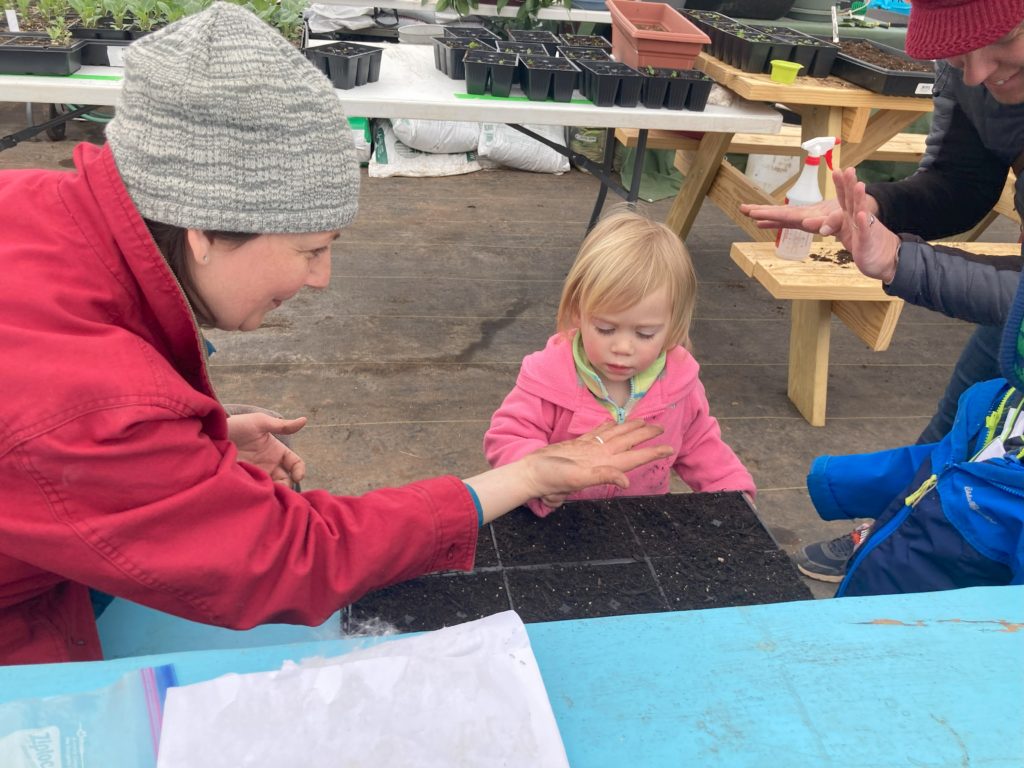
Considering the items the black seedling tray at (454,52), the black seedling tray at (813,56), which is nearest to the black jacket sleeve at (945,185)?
the black seedling tray at (813,56)

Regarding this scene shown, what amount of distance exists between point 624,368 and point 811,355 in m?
1.79

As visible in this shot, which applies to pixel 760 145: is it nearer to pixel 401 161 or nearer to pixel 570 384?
pixel 401 161

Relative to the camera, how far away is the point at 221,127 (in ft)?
2.92

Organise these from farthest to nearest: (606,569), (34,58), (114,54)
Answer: (114,54)
(34,58)
(606,569)

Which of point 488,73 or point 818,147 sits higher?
point 488,73

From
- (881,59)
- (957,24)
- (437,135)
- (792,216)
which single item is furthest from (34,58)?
(881,59)

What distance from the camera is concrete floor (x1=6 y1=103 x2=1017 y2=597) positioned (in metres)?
2.84

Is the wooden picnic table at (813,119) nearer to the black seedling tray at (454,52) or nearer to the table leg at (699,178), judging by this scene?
the table leg at (699,178)

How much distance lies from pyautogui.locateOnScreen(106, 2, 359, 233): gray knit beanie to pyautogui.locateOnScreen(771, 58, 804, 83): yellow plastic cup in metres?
2.78

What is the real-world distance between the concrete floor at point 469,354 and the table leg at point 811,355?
0.07 m

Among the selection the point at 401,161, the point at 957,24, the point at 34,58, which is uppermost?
the point at 957,24

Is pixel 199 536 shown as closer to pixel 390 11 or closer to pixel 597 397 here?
A: pixel 597 397

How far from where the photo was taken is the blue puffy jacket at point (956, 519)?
4.43ft

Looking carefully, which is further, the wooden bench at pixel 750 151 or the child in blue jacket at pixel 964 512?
the wooden bench at pixel 750 151
